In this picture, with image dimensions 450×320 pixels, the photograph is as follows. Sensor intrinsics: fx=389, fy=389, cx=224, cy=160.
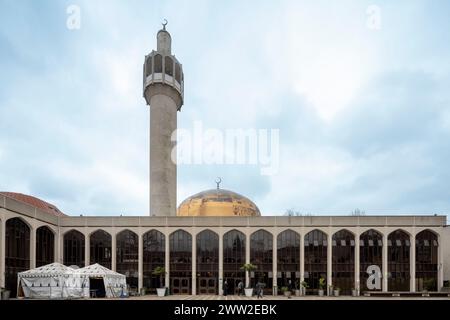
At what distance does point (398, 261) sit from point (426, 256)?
10.8 ft

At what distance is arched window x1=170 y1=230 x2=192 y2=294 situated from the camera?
44.0 meters

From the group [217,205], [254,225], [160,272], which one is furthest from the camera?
[217,205]

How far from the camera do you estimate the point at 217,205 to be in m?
52.1

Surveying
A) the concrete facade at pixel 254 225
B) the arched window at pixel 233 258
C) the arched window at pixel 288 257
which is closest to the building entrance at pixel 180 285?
the concrete facade at pixel 254 225

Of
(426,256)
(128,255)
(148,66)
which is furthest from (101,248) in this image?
(426,256)

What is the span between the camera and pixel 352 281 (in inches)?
1730

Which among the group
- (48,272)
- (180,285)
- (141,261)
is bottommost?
(180,285)

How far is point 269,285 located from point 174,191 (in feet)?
57.2

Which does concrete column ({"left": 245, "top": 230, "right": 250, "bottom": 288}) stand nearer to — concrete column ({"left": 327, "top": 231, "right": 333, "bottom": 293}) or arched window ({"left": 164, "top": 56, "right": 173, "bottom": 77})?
concrete column ({"left": 327, "top": 231, "right": 333, "bottom": 293})

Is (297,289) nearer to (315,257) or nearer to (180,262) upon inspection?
(315,257)


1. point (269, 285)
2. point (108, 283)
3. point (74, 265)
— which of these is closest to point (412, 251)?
point (269, 285)

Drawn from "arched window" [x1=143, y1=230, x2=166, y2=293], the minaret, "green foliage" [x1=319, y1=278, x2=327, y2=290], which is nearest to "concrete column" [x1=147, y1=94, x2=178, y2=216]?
the minaret

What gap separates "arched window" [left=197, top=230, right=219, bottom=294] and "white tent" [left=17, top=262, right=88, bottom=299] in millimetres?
14981

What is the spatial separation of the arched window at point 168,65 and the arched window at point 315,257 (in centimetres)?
2902
